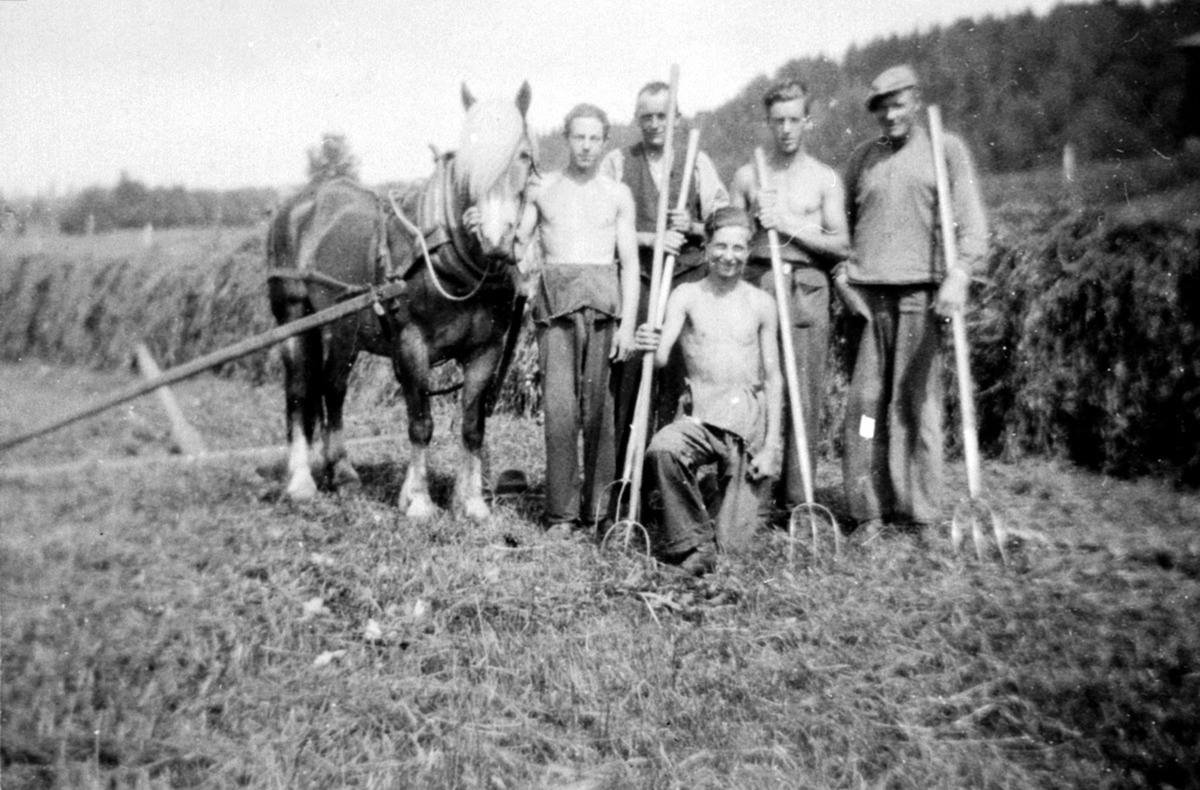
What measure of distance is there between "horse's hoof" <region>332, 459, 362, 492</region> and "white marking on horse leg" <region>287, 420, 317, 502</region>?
145 mm

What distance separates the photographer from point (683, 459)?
188 inches

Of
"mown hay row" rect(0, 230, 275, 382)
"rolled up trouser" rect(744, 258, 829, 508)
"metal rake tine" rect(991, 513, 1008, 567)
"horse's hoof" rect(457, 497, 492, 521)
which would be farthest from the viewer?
"mown hay row" rect(0, 230, 275, 382)

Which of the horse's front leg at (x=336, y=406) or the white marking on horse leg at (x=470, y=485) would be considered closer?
the white marking on horse leg at (x=470, y=485)

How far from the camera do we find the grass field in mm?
3039

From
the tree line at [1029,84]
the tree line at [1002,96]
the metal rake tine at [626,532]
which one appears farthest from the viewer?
the tree line at [1002,96]

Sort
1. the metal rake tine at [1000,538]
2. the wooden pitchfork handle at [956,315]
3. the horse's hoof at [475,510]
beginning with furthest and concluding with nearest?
the horse's hoof at [475,510] → the wooden pitchfork handle at [956,315] → the metal rake tine at [1000,538]

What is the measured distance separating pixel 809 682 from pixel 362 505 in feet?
10.6

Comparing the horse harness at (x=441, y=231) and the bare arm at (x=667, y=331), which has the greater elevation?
the horse harness at (x=441, y=231)

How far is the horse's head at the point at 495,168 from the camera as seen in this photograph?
519 cm

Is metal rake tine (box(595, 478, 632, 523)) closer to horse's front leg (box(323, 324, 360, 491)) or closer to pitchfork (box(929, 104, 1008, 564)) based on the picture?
pitchfork (box(929, 104, 1008, 564))

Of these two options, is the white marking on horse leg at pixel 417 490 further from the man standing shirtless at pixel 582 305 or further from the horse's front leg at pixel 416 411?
the man standing shirtless at pixel 582 305

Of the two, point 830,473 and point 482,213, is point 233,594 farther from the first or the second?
point 830,473

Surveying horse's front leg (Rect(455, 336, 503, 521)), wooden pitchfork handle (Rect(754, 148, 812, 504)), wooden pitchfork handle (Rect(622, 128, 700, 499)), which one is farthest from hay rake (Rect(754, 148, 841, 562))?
horse's front leg (Rect(455, 336, 503, 521))

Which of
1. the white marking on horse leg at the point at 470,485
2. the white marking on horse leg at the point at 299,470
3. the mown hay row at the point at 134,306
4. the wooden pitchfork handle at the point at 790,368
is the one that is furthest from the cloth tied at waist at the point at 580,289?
the mown hay row at the point at 134,306
